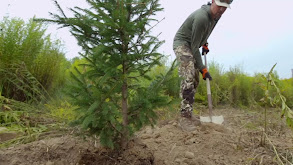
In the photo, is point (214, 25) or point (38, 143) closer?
point (38, 143)

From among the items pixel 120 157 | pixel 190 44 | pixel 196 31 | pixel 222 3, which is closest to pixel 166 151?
pixel 120 157

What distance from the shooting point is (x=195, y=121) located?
4.25 meters

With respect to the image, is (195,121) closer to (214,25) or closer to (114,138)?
(214,25)

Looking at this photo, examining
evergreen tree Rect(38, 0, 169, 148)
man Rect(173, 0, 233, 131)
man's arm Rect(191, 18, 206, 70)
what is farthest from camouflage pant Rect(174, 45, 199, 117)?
evergreen tree Rect(38, 0, 169, 148)

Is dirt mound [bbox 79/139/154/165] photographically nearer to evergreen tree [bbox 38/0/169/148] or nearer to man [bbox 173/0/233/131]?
evergreen tree [bbox 38/0/169/148]

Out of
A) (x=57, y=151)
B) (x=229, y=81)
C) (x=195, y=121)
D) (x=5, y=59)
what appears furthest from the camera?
(x=229, y=81)

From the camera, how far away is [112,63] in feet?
7.27

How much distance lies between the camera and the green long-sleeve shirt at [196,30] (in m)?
4.18

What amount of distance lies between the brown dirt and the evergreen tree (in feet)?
0.66

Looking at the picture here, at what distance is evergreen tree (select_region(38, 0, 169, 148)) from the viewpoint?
6.77 feet

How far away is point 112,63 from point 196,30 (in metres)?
2.27

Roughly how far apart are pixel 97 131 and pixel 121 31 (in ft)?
2.76

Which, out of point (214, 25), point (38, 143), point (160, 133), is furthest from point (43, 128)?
point (214, 25)

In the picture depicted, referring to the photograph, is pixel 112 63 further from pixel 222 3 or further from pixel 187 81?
pixel 222 3
